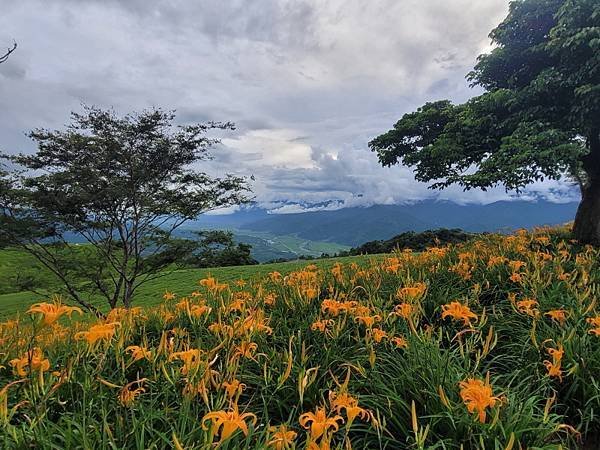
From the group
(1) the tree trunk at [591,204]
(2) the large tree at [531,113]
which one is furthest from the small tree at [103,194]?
(1) the tree trunk at [591,204]

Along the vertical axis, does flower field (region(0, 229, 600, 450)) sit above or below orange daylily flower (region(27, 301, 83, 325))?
below

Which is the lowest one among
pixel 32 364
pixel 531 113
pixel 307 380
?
pixel 307 380

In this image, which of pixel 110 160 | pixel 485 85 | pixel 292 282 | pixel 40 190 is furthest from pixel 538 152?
pixel 40 190

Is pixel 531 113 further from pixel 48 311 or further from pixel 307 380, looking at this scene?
pixel 48 311

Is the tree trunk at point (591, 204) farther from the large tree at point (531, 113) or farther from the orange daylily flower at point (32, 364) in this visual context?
the orange daylily flower at point (32, 364)

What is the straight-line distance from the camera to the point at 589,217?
9.47 meters

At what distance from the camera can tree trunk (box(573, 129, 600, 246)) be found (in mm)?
9273

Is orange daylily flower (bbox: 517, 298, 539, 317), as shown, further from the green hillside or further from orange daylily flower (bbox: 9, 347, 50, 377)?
the green hillside

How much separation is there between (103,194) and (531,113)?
33.6 ft

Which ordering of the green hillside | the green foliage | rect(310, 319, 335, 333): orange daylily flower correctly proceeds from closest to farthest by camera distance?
rect(310, 319, 335, 333): orange daylily flower < the green foliage < the green hillside

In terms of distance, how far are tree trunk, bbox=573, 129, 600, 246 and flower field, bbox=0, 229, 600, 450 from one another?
6.45 metres

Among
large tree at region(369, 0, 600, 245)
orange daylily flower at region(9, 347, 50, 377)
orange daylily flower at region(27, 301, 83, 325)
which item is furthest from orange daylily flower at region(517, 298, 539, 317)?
large tree at region(369, 0, 600, 245)

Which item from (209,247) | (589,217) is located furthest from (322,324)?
(209,247)

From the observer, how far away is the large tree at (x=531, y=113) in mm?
7223
